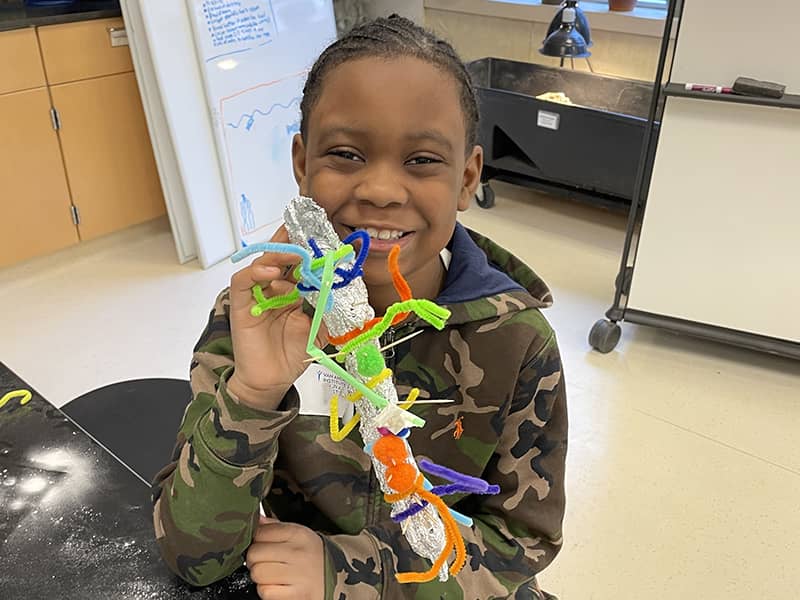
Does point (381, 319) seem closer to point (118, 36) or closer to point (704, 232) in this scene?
point (704, 232)

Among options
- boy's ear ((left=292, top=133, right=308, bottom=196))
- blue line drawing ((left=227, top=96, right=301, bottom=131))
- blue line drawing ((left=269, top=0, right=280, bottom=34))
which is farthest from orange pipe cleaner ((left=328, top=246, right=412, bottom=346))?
blue line drawing ((left=269, top=0, right=280, bottom=34))

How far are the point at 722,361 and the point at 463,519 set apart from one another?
76.9 inches

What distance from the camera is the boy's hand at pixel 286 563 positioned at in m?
0.63

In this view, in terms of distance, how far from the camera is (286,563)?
2.14ft

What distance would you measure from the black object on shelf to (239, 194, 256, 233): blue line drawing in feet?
5.30

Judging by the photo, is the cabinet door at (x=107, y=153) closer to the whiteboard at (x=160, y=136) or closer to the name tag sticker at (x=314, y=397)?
the whiteboard at (x=160, y=136)

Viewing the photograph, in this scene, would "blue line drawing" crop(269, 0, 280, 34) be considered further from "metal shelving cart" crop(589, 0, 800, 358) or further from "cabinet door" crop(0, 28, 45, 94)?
"metal shelving cart" crop(589, 0, 800, 358)

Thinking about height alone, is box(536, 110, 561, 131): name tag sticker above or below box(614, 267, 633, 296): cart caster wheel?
above

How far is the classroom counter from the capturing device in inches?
96.2

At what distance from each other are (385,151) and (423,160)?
0.04 metres

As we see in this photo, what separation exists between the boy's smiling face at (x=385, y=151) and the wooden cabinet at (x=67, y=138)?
218 cm

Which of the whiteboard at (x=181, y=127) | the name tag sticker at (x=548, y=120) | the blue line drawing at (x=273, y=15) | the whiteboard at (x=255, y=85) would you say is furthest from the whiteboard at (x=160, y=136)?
the name tag sticker at (x=548, y=120)

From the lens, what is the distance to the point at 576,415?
2.06 m

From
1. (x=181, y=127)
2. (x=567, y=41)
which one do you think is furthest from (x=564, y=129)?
(x=181, y=127)
